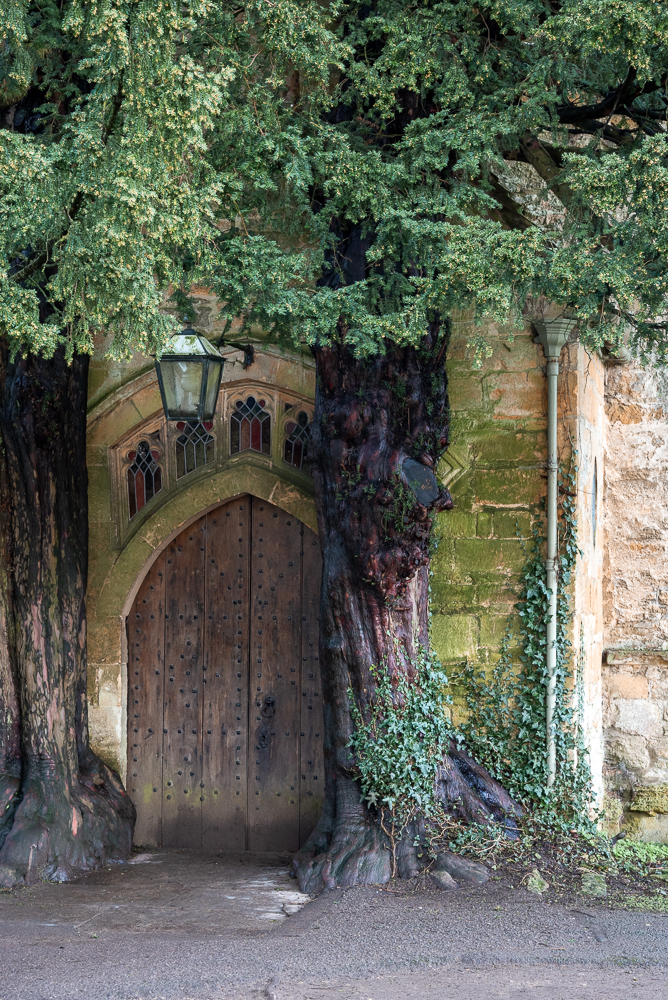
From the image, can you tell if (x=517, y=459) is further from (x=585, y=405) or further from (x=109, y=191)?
(x=109, y=191)

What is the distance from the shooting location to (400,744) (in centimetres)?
506

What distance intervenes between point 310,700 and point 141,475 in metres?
1.82

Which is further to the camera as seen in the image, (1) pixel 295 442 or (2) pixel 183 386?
(1) pixel 295 442

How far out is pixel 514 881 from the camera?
4.82 m

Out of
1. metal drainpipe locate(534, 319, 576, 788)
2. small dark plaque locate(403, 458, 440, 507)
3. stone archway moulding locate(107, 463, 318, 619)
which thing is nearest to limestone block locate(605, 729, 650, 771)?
metal drainpipe locate(534, 319, 576, 788)

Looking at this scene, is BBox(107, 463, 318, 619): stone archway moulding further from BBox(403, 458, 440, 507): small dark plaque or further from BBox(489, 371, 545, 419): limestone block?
BBox(489, 371, 545, 419): limestone block

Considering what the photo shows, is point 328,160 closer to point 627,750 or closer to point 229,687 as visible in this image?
point 229,687

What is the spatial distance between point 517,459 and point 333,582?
4.75 feet

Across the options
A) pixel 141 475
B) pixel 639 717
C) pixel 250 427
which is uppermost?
pixel 250 427

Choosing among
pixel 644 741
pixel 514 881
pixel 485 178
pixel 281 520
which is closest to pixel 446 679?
pixel 514 881

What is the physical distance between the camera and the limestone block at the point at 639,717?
6.65m

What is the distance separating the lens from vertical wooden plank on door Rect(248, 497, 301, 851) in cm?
616

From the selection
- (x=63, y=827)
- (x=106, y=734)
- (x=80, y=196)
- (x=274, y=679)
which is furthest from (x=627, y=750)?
(x=80, y=196)

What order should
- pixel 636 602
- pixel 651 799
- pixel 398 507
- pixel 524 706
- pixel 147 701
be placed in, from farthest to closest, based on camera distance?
1. pixel 636 602
2. pixel 651 799
3. pixel 147 701
4. pixel 524 706
5. pixel 398 507
